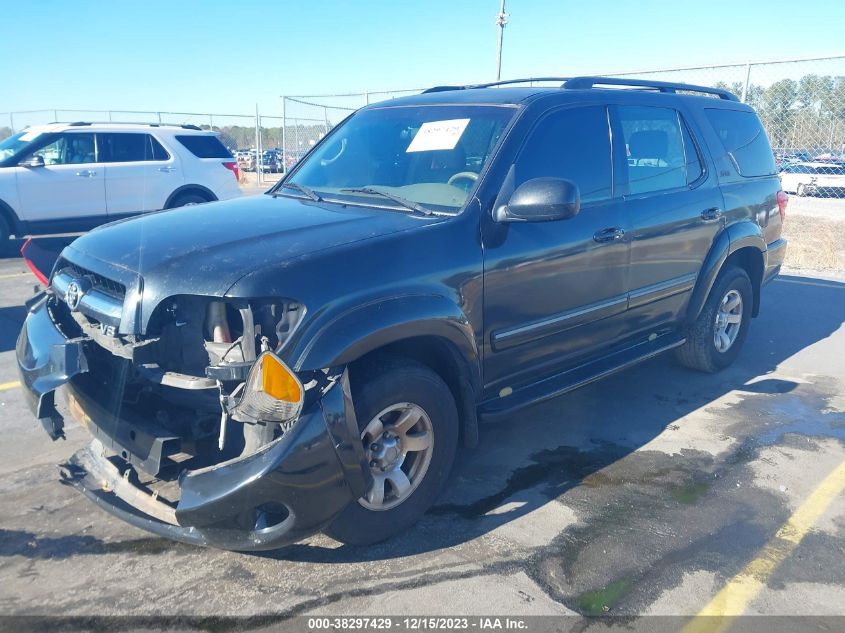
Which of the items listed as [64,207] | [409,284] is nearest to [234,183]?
[64,207]

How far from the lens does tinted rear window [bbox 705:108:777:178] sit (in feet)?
17.3

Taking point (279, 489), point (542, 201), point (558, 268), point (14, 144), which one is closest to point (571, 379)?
point (558, 268)

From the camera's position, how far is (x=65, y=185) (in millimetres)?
10523

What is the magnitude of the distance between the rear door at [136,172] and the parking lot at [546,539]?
683 cm

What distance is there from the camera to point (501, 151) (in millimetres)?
3588

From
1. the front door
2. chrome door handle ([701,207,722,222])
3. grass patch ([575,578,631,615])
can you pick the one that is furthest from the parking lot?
chrome door handle ([701,207,722,222])

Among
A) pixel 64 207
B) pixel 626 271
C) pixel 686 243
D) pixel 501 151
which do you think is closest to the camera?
pixel 501 151

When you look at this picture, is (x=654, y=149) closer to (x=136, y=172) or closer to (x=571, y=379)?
(x=571, y=379)

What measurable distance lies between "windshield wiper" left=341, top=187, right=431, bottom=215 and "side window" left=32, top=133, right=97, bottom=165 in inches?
332

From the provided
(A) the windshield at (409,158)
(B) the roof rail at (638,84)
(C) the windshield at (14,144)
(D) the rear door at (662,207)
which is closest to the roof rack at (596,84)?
(B) the roof rail at (638,84)

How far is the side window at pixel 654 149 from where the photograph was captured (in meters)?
4.37

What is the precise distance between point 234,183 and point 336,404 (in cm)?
985

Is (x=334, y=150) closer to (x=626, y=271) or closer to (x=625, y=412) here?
(x=626, y=271)

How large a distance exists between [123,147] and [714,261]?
9.25 metres
